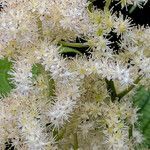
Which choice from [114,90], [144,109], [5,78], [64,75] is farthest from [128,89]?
[5,78]

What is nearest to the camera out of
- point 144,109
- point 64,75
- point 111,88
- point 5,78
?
point 64,75

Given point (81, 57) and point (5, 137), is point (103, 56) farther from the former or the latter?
point (5, 137)

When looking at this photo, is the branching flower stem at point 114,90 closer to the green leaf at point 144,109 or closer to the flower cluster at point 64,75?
the flower cluster at point 64,75

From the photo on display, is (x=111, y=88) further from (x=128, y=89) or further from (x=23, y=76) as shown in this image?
(x=23, y=76)

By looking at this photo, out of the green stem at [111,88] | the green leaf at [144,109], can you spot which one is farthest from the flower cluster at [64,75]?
the green leaf at [144,109]

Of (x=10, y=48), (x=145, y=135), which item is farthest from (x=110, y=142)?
(x=145, y=135)

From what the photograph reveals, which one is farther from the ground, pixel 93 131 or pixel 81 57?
pixel 81 57
